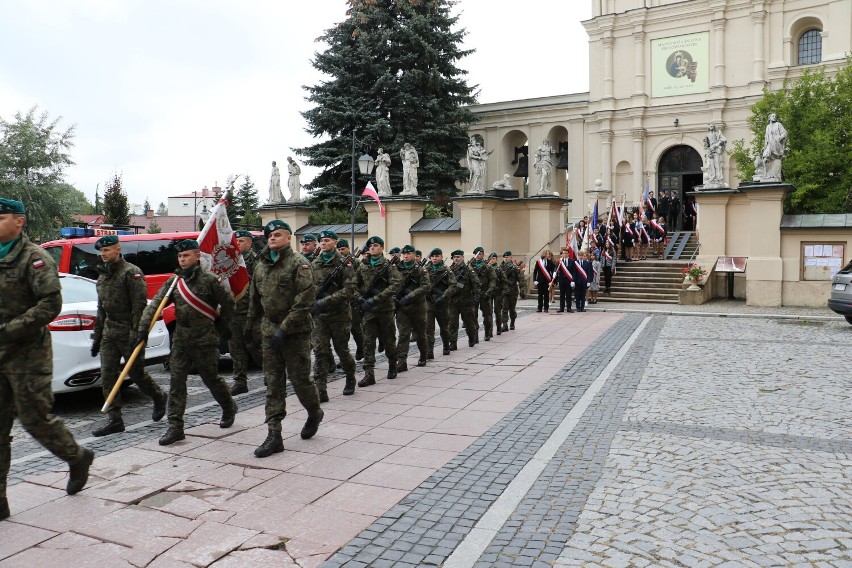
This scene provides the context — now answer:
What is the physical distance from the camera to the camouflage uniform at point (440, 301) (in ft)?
39.1

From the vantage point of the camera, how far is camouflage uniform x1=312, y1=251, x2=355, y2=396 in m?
8.06

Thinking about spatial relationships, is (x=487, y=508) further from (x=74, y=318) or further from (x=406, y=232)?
(x=406, y=232)

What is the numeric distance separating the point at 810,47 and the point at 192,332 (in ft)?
122

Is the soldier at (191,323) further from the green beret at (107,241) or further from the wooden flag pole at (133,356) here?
the green beret at (107,241)

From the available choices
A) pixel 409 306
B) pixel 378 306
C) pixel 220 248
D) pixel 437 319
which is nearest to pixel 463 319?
pixel 437 319

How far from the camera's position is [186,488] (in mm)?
5176

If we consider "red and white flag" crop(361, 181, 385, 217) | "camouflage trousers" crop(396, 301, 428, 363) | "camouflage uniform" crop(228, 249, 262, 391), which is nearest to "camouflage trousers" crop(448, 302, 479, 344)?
"camouflage trousers" crop(396, 301, 428, 363)

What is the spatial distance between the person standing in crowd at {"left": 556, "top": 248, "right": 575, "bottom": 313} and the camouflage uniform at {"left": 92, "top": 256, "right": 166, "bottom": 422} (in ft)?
44.8

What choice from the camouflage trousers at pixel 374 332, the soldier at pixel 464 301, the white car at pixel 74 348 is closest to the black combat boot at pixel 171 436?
the white car at pixel 74 348

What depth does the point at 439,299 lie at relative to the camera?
1189cm

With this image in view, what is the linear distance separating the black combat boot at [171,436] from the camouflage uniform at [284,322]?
3.00ft

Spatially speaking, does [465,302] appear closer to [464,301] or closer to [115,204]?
[464,301]

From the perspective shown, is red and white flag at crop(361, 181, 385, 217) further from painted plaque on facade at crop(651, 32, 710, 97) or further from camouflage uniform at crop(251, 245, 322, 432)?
painted plaque on facade at crop(651, 32, 710, 97)

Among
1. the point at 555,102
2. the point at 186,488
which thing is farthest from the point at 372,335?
the point at 555,102
